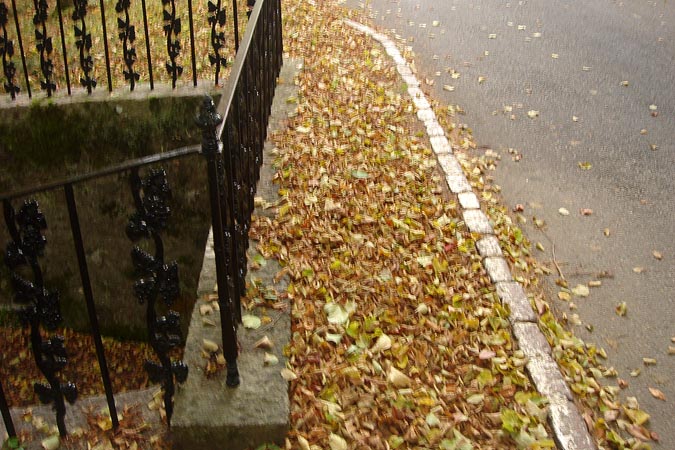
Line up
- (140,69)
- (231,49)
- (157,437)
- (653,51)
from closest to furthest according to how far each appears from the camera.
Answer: (157,437) < (140,69) < (231,49) < (653,51)

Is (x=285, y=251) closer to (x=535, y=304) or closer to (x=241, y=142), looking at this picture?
(x=241, y=142)

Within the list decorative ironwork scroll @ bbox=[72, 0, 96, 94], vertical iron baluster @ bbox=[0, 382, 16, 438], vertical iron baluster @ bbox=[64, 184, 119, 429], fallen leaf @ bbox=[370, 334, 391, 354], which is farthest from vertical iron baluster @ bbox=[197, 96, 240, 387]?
decorative ironwork scroll @ bbox=[72, 0, 96, 94]

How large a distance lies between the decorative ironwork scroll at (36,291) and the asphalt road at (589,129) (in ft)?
10.1

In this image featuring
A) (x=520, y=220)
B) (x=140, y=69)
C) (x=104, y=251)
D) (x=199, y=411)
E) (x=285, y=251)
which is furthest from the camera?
(x=140, y=69)

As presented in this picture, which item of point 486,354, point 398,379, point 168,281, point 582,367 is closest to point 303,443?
point 398,379

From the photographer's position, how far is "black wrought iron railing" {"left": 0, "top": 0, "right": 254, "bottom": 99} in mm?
4969

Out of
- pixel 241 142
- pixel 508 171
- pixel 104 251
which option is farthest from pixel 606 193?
pixel 104 251

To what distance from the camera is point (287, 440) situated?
2.98 metres

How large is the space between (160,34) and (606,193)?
5.57m

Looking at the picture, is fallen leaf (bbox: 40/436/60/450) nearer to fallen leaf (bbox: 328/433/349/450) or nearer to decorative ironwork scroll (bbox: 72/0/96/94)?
fallen leaf (bbox: 328/433/349/450)

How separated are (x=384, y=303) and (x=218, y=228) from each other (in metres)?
1.55

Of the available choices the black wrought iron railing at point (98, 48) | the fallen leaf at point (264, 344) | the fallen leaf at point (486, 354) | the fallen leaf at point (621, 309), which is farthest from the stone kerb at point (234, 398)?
the black wrought iron railing at point (98, 48)

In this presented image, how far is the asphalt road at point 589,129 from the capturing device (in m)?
4.20

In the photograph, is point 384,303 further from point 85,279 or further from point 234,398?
point 85,279
